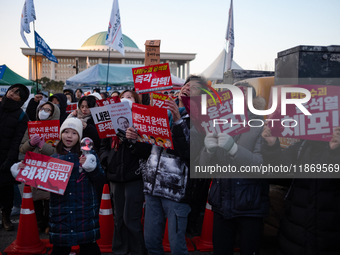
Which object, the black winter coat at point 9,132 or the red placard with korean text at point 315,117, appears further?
the black winter coat at point 9,132

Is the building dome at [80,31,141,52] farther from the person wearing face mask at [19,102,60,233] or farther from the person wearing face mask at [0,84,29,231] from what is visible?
the person wearing face mask at [0,84,29,231]

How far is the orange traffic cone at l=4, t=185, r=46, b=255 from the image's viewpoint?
3.60 metres

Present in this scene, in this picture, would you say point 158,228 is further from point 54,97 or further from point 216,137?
point 54,97

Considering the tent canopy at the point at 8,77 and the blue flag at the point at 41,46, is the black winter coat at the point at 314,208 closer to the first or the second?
the blue flag at the point at 41,46

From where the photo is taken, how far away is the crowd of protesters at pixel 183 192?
2.29m

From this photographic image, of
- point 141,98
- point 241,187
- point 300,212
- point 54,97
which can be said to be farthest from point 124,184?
point 54,97

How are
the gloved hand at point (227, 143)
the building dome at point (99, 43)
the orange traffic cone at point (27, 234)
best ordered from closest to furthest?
the gloved hand at point (227, 143) → the orange traffic cone at point (27, 234) → the building dome at point (99, 43)

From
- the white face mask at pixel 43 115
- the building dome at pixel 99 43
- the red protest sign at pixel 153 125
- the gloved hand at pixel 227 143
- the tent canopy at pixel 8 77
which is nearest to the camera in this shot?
the gloved hand at pixel 227 143

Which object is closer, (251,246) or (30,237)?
(251,246)

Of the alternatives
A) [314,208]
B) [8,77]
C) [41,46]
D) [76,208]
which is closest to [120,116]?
[76,208]

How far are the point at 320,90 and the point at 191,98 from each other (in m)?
0.99

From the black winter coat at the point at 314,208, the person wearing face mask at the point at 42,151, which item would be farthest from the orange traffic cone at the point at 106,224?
the black winter coat at the point at 314,208

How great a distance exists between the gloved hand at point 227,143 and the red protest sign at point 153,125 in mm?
479

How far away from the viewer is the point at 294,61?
2.73 meters
